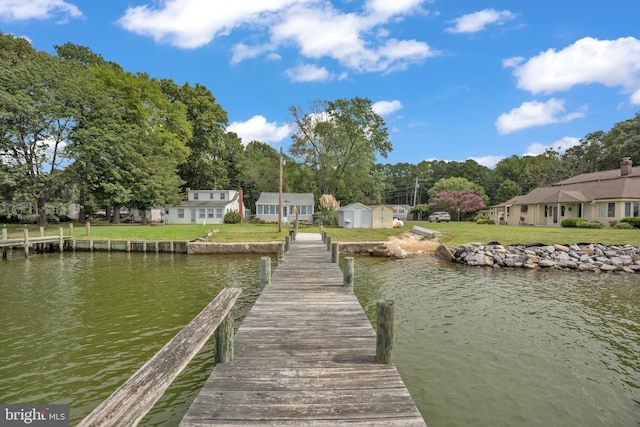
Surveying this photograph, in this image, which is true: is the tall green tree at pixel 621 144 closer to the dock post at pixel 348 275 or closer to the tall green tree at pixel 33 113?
the dock post at pixel 348 275

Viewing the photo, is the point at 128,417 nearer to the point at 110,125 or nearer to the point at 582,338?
the point at 582,338

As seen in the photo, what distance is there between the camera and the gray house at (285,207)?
45562 millimetres

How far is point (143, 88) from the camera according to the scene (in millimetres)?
40125

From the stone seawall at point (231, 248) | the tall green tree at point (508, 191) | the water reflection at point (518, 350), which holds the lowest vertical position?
the water reflection at point (518, 350)

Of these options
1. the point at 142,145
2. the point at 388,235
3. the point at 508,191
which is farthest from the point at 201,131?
the point at 508,191

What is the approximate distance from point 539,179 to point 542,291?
59361 millimetres

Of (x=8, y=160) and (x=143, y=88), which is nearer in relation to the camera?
(x=8, y=160)

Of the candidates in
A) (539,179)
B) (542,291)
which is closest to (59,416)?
(542,291)

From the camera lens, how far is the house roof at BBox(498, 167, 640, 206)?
105 feet

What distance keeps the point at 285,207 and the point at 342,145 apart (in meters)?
14.6

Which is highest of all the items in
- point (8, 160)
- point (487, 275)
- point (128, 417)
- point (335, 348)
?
point (8, 160)

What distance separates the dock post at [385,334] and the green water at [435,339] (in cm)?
144

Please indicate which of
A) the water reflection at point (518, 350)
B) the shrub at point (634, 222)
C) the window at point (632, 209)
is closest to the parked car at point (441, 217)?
the window at point (632, 209)

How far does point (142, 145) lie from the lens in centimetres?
3800
